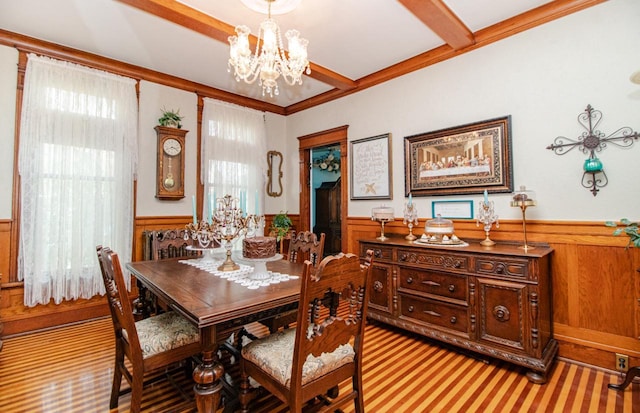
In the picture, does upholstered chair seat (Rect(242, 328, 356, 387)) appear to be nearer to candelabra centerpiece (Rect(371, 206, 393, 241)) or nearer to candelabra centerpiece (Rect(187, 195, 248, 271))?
candelabra centerpiece (Rect(187, 195, 248, 271))

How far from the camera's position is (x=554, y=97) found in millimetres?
2490

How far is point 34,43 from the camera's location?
301 centimetres

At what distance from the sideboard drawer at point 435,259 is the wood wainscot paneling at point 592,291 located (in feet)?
2.25

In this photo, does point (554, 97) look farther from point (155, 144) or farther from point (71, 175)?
point (71, 175)

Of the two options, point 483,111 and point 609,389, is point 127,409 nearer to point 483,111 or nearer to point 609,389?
point 609,389

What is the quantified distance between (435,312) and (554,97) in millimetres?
2042

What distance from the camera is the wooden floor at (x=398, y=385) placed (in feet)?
6.00

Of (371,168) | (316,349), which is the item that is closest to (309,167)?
(371,168)

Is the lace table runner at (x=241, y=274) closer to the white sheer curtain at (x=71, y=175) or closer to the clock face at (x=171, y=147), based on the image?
the white sheer curtain at (x=71, y=175)

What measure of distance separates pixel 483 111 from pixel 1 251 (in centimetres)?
482

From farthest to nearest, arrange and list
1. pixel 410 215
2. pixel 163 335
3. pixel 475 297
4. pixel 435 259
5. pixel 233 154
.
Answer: pixel 233 154
pixel 410 215
pixel 435 259
pixel 475 297
pixel 163 335

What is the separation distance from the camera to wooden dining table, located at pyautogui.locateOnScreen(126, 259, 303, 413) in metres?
1.35

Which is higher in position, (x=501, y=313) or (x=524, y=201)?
(x=524, y=201)

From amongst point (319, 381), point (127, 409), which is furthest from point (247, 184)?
point (319, 381)
